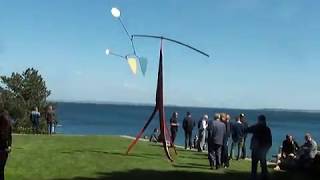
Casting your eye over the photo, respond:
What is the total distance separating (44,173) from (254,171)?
5.58 meters

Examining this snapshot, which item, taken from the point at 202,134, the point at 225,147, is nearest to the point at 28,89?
the point at 202,134

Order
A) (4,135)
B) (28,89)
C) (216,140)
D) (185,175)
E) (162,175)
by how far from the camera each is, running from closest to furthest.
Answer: (4,135) → (162,175) → (185,175) → (216,140) → (28,89)

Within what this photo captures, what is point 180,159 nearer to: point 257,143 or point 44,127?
point 257,143

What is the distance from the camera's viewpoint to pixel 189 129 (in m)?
27.6

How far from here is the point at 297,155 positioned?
2058 centimetres

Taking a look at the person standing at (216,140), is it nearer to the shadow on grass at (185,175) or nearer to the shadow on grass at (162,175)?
the shadow on grass at (185,175)

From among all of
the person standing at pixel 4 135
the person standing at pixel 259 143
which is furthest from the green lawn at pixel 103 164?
the person standing at pixel 4 135

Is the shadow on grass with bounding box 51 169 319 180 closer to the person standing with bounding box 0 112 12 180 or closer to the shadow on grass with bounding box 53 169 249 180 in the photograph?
the shadow on grass with bounding box 53 169 249 180

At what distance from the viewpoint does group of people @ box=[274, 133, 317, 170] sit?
786 inches

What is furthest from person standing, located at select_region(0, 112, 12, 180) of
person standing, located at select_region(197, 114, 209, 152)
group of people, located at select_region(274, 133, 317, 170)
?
person standing, located at select_region(197, 114, 209, 152)

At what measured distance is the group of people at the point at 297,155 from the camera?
20.0 m

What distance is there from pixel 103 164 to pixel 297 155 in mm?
6013

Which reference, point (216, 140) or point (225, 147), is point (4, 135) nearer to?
point (216, 140)

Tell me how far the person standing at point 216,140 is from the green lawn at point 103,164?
1.15 feet
